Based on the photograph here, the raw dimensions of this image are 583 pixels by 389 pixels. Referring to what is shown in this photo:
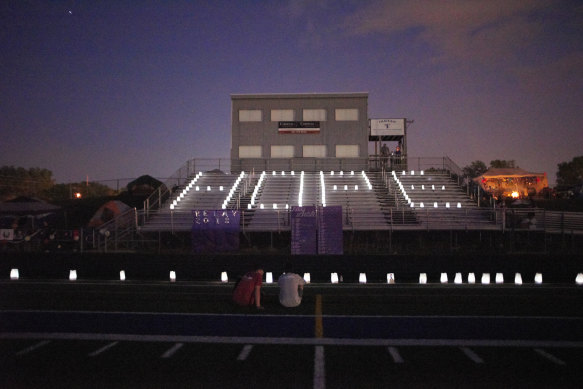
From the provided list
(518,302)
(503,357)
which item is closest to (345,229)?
(518,302)

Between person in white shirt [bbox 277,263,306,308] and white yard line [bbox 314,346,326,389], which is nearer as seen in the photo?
white yard line [bbox 314,346,326,389]

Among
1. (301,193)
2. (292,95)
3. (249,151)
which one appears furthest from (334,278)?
(292,95)

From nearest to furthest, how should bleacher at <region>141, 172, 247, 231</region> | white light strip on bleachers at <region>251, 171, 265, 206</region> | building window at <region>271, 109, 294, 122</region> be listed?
bleacher at <region>141, 172, 247, 231</region> < white light strip on bleachers at <region>251, 171, 265, 206</region> < building window at <region>271, 109, 294, 122</region>

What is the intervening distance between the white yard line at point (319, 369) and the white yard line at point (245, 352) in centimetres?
115

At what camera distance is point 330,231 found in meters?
22.9

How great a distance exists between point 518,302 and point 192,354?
9.39 meters

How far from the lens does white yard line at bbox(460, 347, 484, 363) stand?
7238mm

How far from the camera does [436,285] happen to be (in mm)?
16297

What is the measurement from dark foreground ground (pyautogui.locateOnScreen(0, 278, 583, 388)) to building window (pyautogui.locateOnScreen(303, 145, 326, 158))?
2619 cm

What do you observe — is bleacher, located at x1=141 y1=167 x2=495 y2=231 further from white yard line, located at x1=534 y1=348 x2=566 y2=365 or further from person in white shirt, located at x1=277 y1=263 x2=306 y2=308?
white yard line, located at x1=534 y1=348 x2=566 y2=365

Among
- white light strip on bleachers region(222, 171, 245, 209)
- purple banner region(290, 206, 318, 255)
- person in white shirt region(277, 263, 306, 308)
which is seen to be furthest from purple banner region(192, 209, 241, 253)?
person in white shirt region(277, 263, 306, 308)

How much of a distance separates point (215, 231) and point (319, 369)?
17.9m

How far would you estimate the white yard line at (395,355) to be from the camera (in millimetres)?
7262

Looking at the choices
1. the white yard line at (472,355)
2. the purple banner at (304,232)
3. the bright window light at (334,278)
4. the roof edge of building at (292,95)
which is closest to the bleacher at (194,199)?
the purple banner at (304,232)
